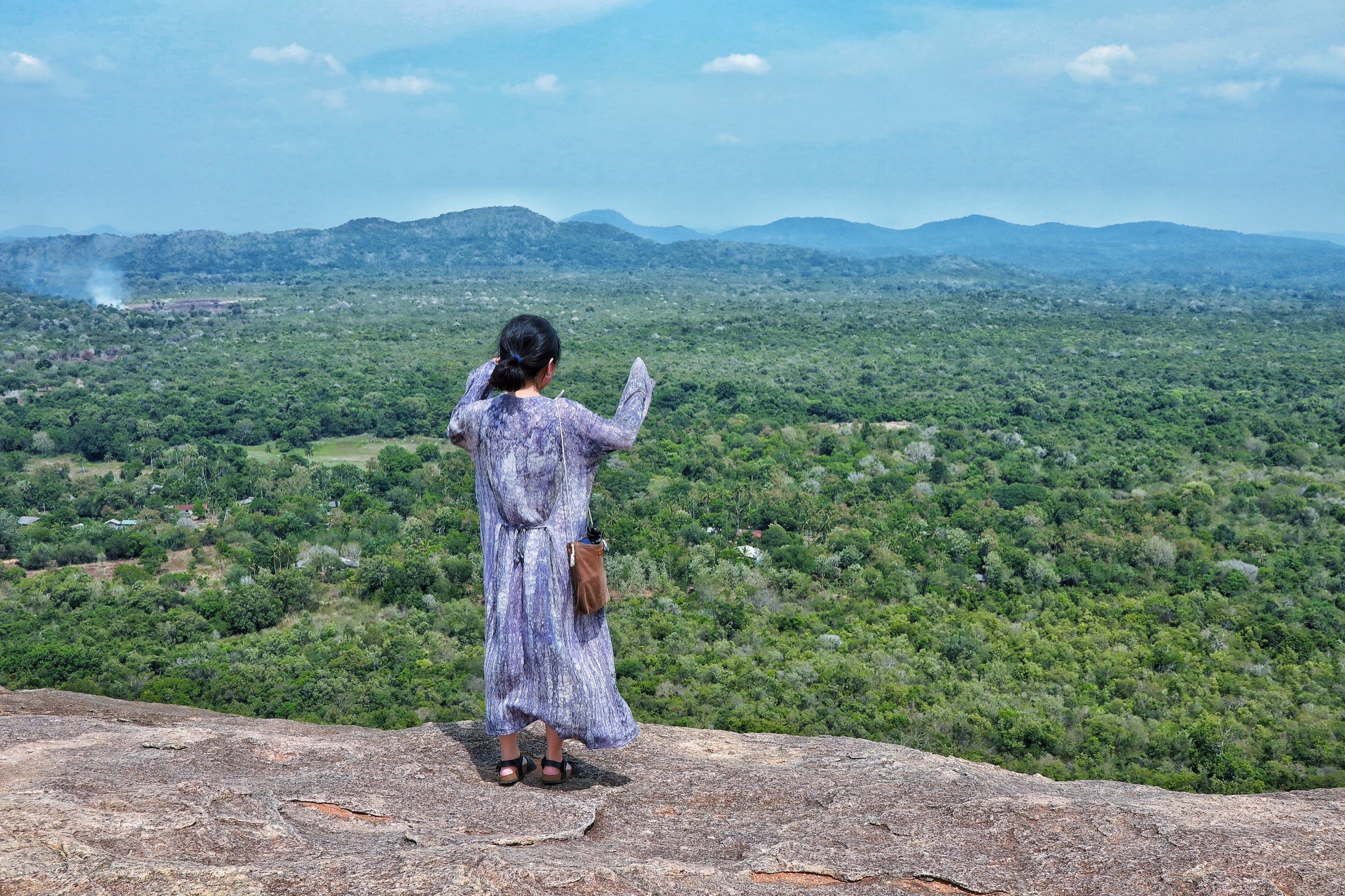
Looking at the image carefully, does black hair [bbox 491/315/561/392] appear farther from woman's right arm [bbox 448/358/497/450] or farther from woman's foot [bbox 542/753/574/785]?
woman's foot [bbox 542/753/574/785]

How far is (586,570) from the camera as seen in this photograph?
17.2 feet

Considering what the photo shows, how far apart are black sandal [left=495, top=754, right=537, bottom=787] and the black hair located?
6.85 ft

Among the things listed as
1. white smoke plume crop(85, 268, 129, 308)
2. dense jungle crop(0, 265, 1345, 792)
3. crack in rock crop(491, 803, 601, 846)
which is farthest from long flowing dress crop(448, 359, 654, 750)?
white smoke plume crop(85, 268, 129, 308)

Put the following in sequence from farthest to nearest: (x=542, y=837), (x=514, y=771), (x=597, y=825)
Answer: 1. (x=514, y=771)
2. (x=597, y=825)
3. (x=542, y=837)

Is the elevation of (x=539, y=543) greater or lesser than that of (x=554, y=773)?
greater

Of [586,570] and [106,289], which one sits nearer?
[586,570]

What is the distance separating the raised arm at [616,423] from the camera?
17.4 feet

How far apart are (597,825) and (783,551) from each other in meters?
20.8

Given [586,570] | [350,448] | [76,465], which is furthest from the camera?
[350,448]

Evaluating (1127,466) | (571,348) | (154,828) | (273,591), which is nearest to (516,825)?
(154,828)

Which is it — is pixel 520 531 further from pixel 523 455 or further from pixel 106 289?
pixel 106 289

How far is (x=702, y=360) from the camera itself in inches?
2660

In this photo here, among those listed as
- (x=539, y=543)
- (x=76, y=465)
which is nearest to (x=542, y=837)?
(x=539, y=543)

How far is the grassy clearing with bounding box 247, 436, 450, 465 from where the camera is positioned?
130 ft
